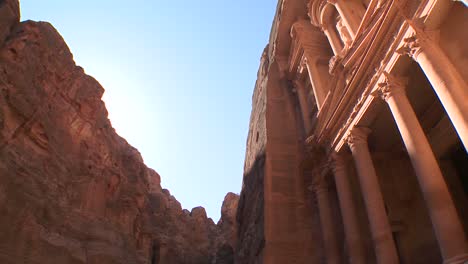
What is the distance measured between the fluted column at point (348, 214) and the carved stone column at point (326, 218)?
1.03 meters

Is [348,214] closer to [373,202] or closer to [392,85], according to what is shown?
[373,202]

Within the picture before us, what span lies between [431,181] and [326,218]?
5407 millimetres

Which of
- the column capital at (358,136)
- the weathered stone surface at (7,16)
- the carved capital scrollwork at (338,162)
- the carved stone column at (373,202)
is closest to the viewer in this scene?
the carved stone column at (373,202)

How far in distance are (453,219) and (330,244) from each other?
5486mm

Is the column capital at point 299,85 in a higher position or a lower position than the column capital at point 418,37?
higher

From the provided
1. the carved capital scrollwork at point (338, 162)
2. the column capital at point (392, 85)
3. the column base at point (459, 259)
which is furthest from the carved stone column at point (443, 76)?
the carved capital scrollwork at point (338, 162)

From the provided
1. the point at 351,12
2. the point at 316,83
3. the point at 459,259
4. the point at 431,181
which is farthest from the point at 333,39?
the point at 459,259

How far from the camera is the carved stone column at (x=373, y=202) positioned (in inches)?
332

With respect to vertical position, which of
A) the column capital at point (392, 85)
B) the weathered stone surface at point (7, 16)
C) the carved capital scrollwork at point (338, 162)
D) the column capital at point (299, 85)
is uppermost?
the weathered stone surface at point (7, 16)

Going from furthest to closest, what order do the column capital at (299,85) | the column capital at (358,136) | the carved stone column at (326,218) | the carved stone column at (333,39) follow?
the column capital at (299,85)
the carved stone column at (333,39)
the carved stone column at (326,218)
the column capital at (358,136)

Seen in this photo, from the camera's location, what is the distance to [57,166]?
21.8 m

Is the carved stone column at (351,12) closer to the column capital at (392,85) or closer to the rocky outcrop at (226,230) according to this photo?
the column capital at (392,85)

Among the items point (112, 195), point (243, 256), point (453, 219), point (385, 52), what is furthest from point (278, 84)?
point (112, 195)

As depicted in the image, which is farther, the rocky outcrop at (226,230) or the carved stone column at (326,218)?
the rocky outcrop at (226,230)
